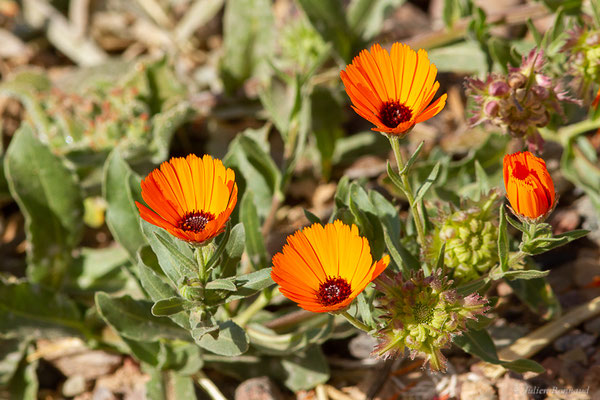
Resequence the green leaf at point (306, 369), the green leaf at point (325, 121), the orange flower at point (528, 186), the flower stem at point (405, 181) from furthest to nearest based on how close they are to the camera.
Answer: the green leaf at point (325, 121)
the green leaf at point (306, 369)
the flower stem at point (405, 181)
the orange flower at point (528, 186)

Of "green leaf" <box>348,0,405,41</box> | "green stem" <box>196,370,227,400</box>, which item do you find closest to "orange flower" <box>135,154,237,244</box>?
"green stem" <box>196,370,227,400</box>

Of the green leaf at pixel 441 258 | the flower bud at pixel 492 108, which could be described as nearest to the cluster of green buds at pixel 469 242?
the green leaf at pixel 441 258

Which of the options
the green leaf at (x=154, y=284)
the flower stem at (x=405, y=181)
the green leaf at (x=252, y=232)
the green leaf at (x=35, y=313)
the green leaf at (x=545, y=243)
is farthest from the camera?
the green leaf at (x=35, y=313)

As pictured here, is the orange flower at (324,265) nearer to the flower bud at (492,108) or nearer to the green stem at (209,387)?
the flower bud at (492,108)

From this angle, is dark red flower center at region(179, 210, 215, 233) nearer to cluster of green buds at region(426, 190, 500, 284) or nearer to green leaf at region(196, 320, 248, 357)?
green leaf at region(196, 320, 248, 357)

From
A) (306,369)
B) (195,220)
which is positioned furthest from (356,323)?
(306,369)

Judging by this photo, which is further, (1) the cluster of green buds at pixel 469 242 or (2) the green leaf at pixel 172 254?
(1) the cluster of green buds at pixel 469 242

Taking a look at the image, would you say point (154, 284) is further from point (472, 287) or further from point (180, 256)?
point (472, 287)
